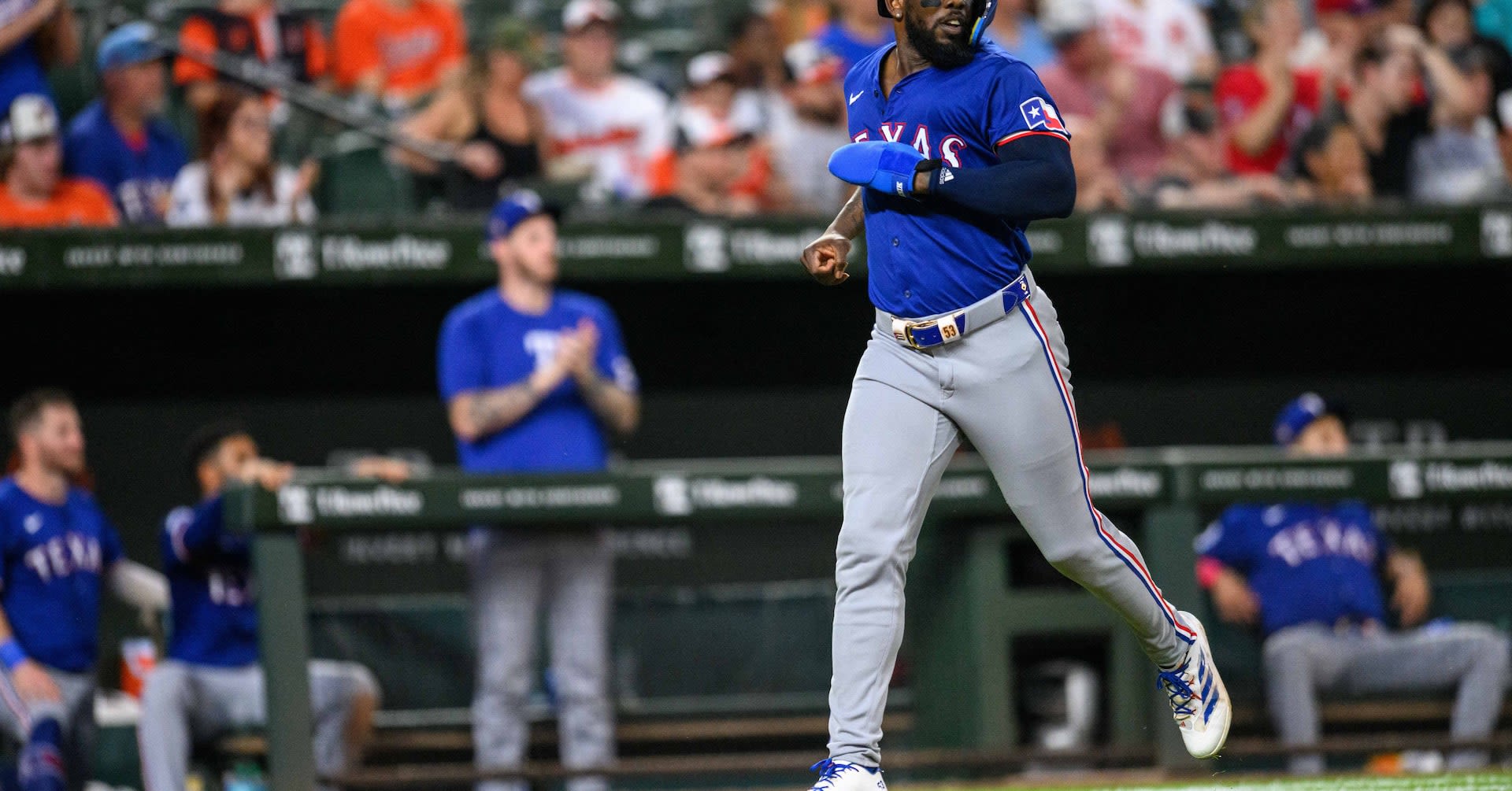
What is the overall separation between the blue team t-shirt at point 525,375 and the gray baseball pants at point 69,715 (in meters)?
1.41

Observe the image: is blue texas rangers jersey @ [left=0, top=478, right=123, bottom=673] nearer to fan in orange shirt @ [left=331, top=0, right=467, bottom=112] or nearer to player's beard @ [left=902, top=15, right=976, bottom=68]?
fan in orange shirt @ [left=331, top=0, right=467, bottom=112]

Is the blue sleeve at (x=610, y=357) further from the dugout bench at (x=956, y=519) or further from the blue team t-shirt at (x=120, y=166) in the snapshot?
the blue team t-shirt at (x=120, y=166)

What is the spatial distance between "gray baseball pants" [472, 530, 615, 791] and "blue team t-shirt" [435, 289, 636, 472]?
1.12 feet

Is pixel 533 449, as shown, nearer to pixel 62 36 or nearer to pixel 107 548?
pixel 107 548

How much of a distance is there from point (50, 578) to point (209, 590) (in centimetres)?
56

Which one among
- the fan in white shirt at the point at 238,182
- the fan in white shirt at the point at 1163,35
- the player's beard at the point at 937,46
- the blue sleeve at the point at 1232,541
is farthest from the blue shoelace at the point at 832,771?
the fan in white shirt at the point at 1163,35

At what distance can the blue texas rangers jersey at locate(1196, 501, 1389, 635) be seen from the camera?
5.61 meters

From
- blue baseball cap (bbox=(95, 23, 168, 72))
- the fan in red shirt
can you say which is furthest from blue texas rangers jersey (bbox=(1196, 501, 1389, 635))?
blue baseball cap (bbox=(95, 23, 168, 72))

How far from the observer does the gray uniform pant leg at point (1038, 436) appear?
334 centimetres

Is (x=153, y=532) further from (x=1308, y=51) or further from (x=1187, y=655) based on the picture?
(x=1308, y=51)

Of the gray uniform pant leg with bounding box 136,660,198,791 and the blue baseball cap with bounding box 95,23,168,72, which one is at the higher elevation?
the blue baseball cap with bounding box 95,23,168,72

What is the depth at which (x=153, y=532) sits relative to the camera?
7023 mm

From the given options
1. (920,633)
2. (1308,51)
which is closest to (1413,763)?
(920,633)

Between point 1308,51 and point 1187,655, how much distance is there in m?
5.23
